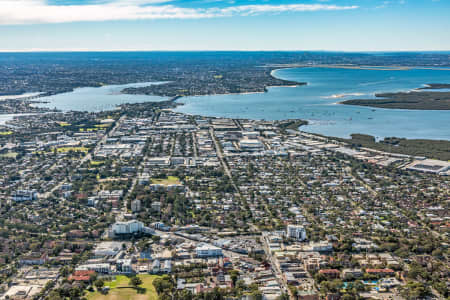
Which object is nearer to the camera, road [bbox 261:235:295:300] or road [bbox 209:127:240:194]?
road [bbox 261:235:295:300]

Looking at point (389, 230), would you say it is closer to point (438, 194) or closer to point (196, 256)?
point (438, 194)

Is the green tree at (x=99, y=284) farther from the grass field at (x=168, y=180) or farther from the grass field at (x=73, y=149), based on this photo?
the grass field at (x=73, y=149)

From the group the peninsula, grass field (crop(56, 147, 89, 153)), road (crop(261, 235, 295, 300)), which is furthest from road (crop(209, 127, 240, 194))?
the peninsula

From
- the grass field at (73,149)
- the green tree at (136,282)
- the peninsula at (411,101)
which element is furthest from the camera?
the peninsula at (411,101)

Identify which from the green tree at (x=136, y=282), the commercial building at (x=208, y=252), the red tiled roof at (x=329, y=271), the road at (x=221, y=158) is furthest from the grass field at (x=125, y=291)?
the road at (x=221, y=158)

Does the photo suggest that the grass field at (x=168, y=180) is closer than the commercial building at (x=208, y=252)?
No

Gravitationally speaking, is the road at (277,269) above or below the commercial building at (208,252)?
below

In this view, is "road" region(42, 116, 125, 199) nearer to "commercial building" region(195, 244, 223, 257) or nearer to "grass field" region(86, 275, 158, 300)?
"grass field" region(86, 275, 158, 300)

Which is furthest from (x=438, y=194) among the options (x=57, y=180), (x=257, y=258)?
(x=57, y=180)
